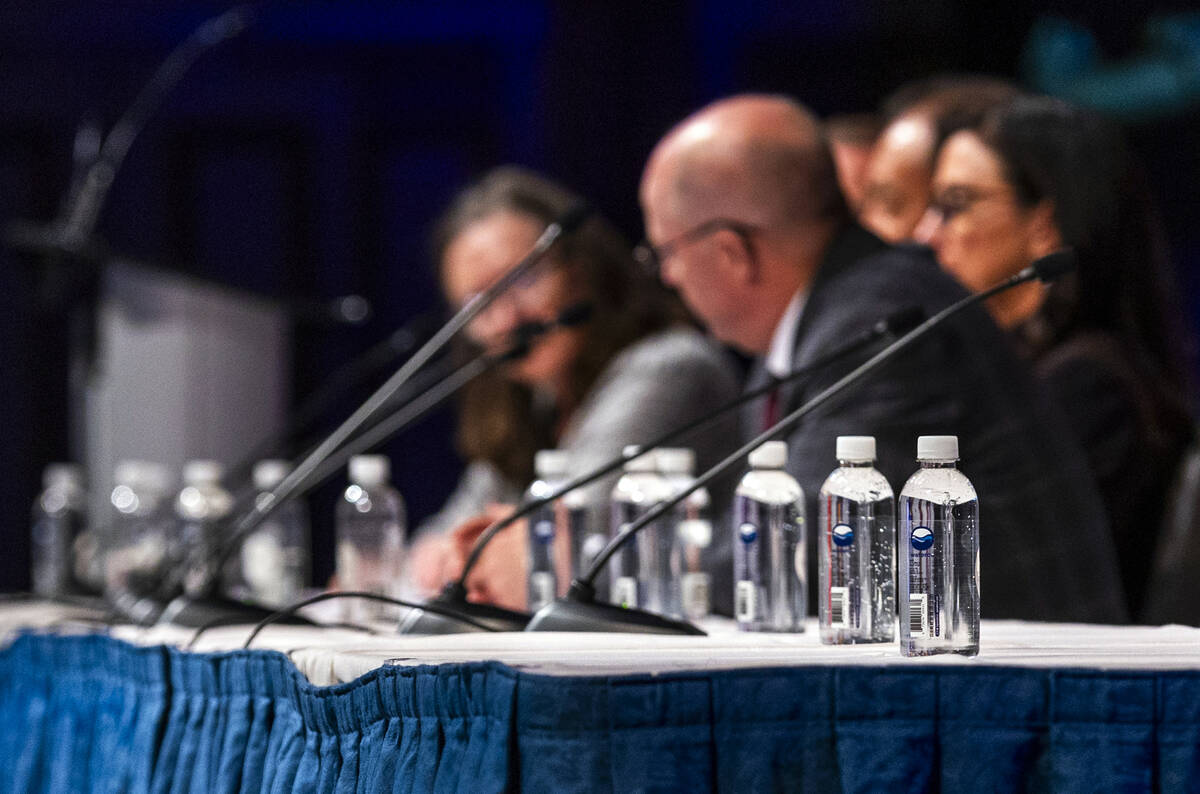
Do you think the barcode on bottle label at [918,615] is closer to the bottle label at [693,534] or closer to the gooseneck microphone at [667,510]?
the gooseneck microphone at [667,510]

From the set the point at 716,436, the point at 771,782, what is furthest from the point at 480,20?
the point at 771,782

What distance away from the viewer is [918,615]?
126cm

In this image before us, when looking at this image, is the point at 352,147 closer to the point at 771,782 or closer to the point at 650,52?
the point at 650,52

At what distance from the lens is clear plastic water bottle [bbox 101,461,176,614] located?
2928mm

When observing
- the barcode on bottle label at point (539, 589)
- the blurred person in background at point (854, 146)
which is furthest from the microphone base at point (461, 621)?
the blurred person in background at point (854, 146)

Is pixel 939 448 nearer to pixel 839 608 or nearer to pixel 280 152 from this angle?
pixel 839 608

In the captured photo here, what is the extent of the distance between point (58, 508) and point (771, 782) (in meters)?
2.93

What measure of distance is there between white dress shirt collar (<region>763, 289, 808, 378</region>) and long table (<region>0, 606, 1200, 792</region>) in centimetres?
92

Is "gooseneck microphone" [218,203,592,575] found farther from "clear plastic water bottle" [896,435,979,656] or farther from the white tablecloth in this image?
"clear plastic water bottle" [896,435,979,656]

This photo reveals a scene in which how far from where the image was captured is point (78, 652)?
1859 millimetres

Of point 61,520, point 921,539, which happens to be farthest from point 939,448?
point 61,520

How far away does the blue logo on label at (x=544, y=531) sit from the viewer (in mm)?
2191

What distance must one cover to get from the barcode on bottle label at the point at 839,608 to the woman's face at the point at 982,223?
4.32ft

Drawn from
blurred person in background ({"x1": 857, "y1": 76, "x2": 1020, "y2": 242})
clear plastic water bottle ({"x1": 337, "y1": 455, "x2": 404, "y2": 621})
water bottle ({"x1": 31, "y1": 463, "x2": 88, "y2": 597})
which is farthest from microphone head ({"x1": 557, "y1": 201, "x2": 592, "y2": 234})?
water bottle ({"x1": 31, "y1": 463, "x2": 88, "y2": 597})
